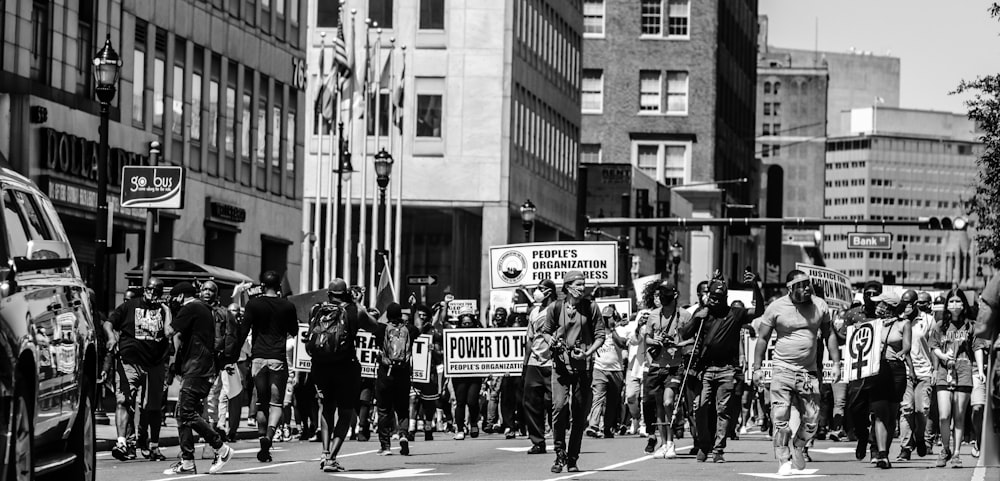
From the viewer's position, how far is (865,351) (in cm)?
2195

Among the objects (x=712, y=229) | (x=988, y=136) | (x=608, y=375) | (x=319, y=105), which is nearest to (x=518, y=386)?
(x=608, y=375)

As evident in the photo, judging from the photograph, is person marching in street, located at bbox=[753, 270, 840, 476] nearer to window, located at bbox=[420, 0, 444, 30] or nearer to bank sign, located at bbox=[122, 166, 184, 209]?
bank sign, located at bbox=[122, 166, 184, 209]

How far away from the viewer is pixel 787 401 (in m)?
19.4

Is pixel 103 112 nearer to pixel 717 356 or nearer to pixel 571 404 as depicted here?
pixel 717 356

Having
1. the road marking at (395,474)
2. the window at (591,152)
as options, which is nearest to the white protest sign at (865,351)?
the road marking at (395,474)

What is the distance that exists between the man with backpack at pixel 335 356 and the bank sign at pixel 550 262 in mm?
12476

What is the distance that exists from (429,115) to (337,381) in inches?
1955

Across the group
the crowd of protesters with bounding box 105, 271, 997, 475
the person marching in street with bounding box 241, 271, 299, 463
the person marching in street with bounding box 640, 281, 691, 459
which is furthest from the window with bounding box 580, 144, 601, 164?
the person marching in street with bounding box 241, 271, 299, 463

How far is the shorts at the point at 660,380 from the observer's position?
23.1 meters

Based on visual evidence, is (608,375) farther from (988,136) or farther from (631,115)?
(631,115)

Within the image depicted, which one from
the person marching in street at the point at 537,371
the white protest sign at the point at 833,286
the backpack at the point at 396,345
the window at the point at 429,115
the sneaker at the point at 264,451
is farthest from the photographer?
the window at the point at 429,115

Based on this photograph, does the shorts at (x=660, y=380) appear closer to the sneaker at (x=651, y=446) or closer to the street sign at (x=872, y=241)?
the sneaker at (x=651, y=446)

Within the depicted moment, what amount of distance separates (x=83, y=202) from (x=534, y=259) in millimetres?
9404

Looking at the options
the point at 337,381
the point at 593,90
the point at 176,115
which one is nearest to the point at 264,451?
the point at 337,381
